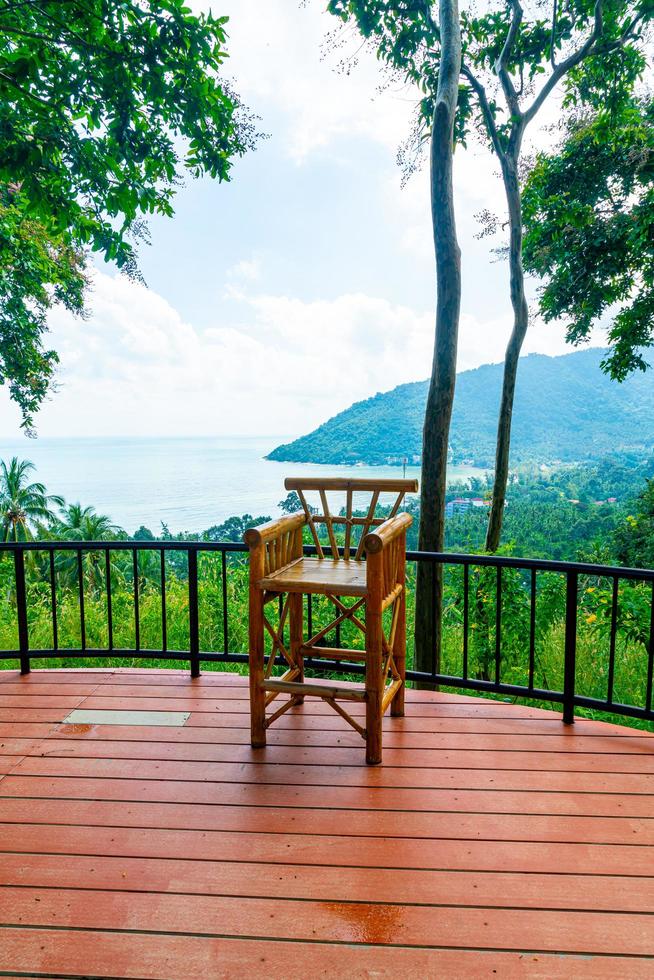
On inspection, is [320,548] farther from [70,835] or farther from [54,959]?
[54,959]

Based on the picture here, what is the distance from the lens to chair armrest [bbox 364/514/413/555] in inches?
85.8

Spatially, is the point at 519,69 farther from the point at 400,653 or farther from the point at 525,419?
the point at 525,419

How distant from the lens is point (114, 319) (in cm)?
2742

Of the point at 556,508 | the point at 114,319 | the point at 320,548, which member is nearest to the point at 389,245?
the point at 114,319

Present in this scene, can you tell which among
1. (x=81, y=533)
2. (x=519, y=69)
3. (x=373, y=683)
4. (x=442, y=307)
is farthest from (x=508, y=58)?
(x=81, y=533)

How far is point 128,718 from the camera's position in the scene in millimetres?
A: 2758

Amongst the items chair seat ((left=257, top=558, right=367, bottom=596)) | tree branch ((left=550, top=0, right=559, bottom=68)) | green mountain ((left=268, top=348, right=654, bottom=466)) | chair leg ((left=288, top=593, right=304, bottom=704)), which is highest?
tree branch ((left=550, top=0, right=559, bottom=68))

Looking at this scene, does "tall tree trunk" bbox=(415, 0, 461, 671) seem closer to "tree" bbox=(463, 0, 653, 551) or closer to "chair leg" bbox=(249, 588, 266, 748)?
"chair leg" bbox=(249, 588, 266, 748)

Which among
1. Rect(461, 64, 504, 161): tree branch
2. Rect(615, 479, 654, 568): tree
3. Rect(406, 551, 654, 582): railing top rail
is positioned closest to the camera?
Rect(406, 551, 654, 582): railing top rail

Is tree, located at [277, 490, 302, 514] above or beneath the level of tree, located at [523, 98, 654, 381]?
beneath

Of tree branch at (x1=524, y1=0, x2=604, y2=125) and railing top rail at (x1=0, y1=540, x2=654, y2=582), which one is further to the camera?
tree branch at (x1=524, y1=0, x2=604, y2=125)

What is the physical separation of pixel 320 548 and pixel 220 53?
3267mm

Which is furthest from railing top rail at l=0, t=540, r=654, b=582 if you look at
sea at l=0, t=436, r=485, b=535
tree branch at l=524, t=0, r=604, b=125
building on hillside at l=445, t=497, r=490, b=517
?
sea at l=0, t=436, r=485, b=535

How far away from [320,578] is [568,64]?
23.0 feet
